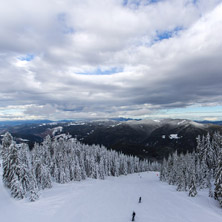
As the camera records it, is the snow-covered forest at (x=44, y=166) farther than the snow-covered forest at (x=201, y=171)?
No

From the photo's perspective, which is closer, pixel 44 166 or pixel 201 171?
pixel 44 166

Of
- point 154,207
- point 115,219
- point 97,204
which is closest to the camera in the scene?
point 115,219

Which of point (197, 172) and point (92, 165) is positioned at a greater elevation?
point (197, 172)

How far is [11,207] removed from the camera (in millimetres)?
29047

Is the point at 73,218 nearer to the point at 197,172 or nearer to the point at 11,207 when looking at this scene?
the point at 11,207

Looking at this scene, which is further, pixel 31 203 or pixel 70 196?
pixel 70 196

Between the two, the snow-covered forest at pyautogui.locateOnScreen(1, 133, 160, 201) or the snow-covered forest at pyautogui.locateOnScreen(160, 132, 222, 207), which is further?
the snow-covered forest at pyautogui.locateOnScreen(160, 132, 222, 207)

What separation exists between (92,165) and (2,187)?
136 feet

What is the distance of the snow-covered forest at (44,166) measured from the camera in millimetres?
35209

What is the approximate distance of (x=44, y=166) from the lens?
47594mm

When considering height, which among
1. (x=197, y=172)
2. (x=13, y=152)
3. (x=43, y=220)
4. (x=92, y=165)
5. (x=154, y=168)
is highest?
(x=13, y=152)

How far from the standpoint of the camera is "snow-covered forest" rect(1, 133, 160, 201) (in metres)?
35.2

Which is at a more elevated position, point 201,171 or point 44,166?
point 44,166

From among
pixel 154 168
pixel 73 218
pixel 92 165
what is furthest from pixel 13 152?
Result: pixel 154 168
